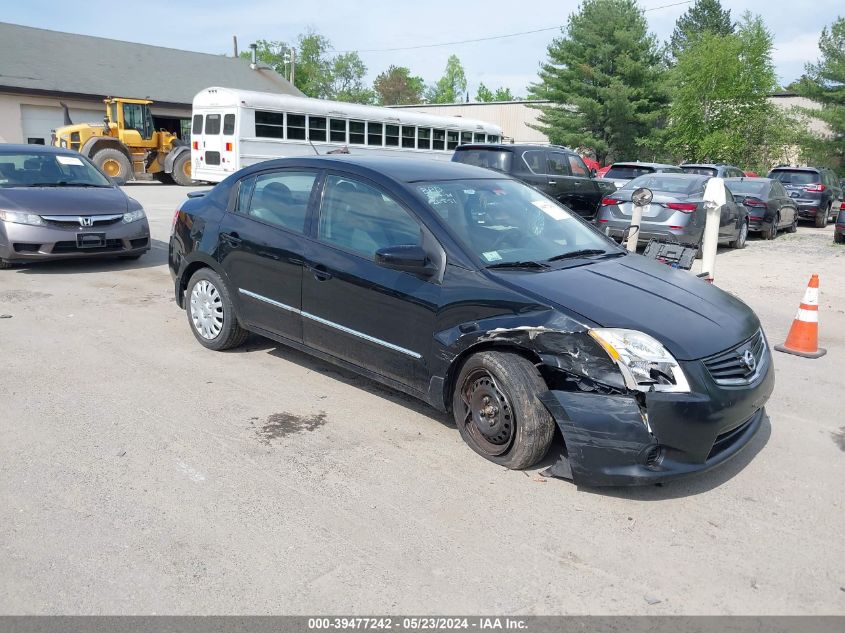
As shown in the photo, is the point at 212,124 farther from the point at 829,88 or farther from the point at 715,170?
the point at 829,88

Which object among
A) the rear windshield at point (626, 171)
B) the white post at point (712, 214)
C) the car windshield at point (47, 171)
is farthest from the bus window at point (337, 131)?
the white post at point (712, 214)

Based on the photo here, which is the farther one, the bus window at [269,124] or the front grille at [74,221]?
the bus window at [269,124]

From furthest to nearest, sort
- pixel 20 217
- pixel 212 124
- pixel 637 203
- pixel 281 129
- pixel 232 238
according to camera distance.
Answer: pixel 281 129
pixel 212 124
pixel 20 217
pixel 637 203
pixel 232 238

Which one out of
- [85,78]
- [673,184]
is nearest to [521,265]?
[673,184]

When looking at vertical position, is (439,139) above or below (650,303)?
above

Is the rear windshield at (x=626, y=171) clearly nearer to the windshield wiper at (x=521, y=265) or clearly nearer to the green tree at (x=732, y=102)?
the green tree at (x=732, y=102)

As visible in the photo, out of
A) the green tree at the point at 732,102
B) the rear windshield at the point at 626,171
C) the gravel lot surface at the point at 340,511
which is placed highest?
the green tree at the point at 732,102

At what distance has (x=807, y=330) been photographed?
6.61m

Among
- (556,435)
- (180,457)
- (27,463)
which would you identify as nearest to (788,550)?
(556,435)

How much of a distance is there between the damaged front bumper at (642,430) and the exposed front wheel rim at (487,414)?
1.03ft

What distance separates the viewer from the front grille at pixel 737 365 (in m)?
3.78

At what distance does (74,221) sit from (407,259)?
622 cm

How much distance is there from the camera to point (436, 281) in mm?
4281

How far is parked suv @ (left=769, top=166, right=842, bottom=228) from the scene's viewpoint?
20200 millimetres
